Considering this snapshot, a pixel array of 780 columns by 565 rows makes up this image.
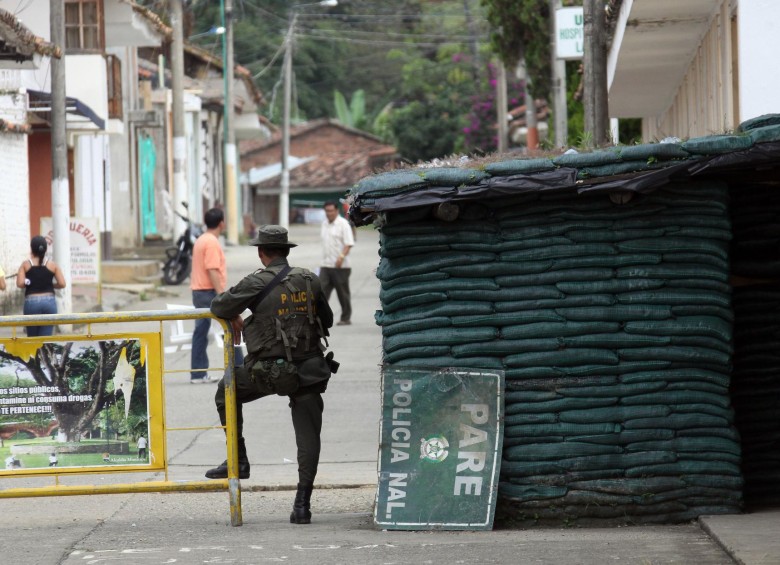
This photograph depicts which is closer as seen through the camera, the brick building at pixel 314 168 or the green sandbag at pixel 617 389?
the green sandbag at pixel 617 389

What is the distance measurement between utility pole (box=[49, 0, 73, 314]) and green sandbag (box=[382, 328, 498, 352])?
423 inches

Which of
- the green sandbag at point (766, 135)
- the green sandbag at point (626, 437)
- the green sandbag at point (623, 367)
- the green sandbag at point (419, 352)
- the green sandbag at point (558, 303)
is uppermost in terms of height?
the green sandbag at point (766, 135)

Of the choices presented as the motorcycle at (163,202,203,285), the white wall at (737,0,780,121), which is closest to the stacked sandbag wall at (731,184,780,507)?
the white wall at (737,0,780,121)

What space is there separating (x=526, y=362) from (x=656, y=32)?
22.4 feet

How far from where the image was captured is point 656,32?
42.2 feet

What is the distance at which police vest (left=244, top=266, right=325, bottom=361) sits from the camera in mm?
7234

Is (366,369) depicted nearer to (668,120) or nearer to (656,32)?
(656,32)

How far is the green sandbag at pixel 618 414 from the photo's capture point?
6.85 metres

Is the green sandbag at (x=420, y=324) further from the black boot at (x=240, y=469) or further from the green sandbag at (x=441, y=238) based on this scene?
the black boot at (x=240, y=469)

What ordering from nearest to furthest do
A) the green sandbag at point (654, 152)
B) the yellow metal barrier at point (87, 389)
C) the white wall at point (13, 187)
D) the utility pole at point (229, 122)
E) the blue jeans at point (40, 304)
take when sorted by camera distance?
the green sandbag at point (654, 152)
the yellow metal barrier at point (87, 389)
the blue jeans at point (40, 304)
the white wall at point (13, 187)
the utility pole at point (229, 122)

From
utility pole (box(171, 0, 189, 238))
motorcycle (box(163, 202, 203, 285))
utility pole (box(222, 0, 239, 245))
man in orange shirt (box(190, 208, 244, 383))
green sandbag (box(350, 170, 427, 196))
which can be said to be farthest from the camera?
utility pole (box(222, 0, 239, 245))

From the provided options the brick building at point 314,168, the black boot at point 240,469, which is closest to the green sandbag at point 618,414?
the black boot at point 240,469

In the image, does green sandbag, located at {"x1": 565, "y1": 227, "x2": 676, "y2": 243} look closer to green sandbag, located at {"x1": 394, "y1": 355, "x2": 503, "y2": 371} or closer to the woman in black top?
green sandbag, located at {"x1": 394, "y1": 355, "x2": 503, "y2": 371}

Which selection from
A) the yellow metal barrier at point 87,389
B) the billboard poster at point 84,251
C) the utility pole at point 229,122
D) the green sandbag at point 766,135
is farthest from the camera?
the utility pole at point 229,122
